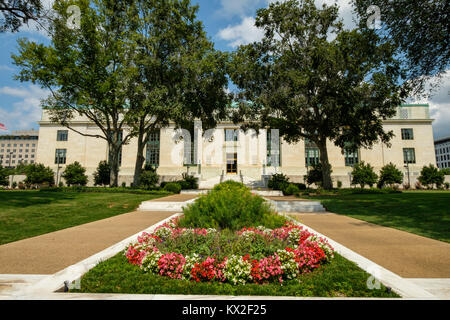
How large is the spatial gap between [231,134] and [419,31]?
111ft

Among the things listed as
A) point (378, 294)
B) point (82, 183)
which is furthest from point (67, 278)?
point (82, 183)

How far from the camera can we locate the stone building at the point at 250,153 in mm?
42219

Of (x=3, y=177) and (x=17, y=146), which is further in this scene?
(x=17, y=146)

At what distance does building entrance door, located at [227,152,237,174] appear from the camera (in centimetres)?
4322

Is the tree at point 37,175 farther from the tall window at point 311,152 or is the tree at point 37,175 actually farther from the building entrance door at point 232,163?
the tall window at point 311,152

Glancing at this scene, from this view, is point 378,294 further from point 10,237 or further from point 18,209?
point 18,209

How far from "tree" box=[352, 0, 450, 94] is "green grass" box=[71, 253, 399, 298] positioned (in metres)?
13.1

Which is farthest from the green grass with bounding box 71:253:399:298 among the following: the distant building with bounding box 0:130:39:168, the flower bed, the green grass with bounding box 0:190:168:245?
the distant building with bounding box 0:130:39:168

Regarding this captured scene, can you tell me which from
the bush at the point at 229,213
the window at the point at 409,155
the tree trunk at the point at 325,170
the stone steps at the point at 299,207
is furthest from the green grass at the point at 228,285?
the window at the point at 409,155

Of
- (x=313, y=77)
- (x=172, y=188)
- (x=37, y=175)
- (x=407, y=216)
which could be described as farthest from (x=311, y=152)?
(x=37, y=175)

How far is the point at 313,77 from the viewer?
20.1 metres

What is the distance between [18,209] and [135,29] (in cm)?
1804

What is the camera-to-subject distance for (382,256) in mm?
5219

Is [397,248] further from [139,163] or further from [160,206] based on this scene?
[139,163]
